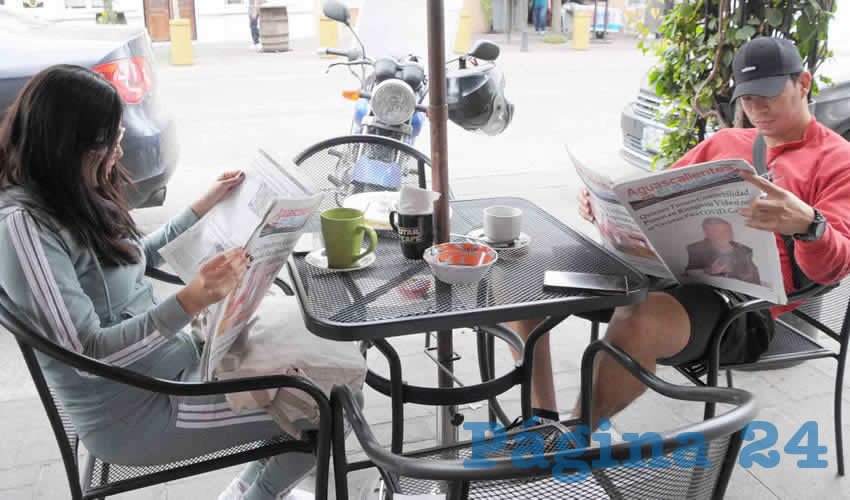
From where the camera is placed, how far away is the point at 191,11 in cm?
1725

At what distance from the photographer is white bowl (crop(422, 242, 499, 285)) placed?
1.53m

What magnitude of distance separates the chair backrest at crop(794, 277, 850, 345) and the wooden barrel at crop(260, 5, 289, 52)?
13344 mm

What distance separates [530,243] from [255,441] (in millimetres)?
771

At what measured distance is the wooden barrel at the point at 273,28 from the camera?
14281mm

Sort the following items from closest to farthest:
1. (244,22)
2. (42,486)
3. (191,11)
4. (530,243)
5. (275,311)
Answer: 1. (275,311)
2. (530,243)
3. (42,486)
4. (191,11)
5. (244,22)

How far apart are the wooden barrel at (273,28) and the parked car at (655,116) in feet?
34.7

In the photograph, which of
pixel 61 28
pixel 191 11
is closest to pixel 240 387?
pixel 61 28

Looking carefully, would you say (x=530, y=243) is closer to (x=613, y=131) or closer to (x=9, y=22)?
A: (x=9, y=22)

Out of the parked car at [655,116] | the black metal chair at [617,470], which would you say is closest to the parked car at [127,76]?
the parked car at [655,116]

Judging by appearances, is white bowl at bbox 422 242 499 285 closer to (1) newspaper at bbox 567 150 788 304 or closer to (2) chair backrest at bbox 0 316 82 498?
(1) newspaper at bbox 567 150 788 304

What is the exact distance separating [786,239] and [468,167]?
12.8 feet

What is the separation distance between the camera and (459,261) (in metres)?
1.59

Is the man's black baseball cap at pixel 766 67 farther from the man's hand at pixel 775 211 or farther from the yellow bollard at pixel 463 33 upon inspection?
the yellow bollard at pixel 463 33

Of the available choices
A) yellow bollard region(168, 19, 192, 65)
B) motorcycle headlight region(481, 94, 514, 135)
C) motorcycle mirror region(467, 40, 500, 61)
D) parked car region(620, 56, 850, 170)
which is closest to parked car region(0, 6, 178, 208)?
motorcycle mirror region(467, 40, 500, 61)
